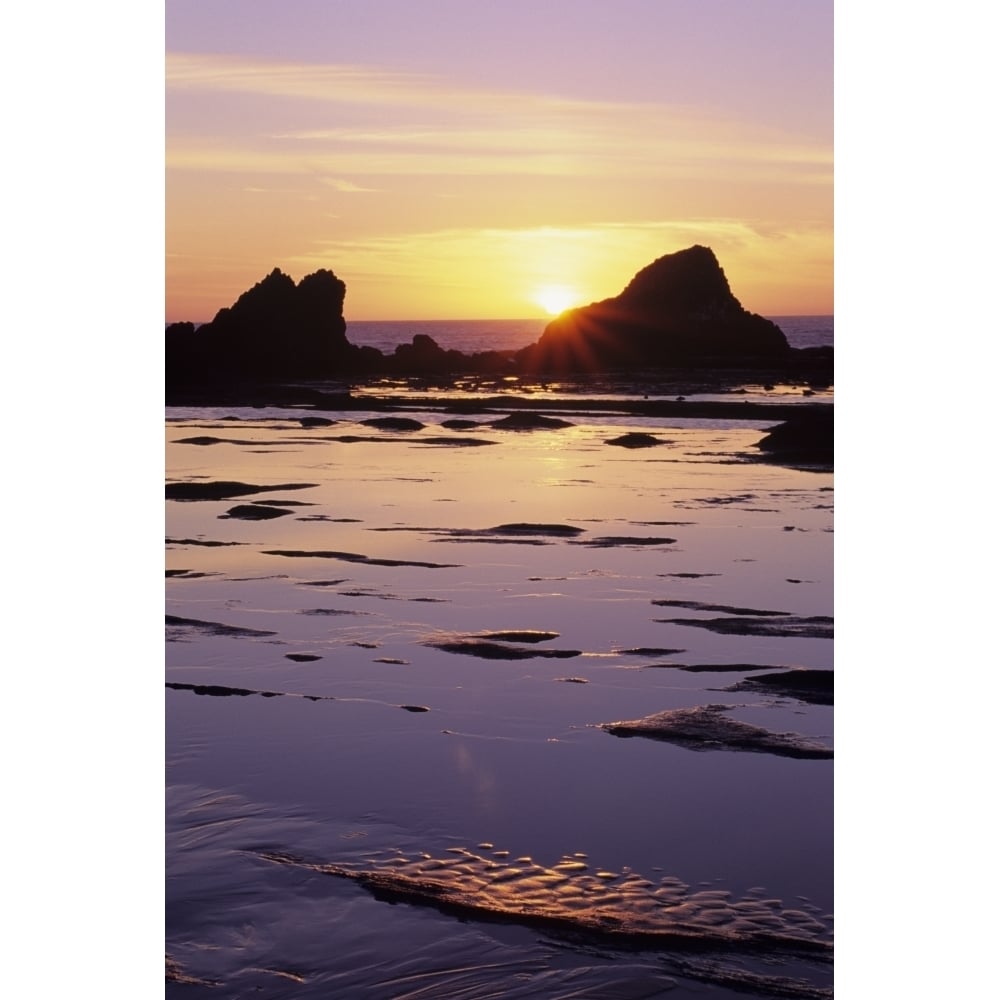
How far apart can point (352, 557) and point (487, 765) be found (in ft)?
14.4

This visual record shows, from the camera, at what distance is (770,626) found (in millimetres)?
7324

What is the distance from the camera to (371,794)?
488 centimetres

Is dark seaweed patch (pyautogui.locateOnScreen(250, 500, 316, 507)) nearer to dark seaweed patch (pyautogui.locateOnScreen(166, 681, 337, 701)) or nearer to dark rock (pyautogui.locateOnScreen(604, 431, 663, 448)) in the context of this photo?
dark seaweed patch (pyautogui.locateOnScreen(166, 681, 337, 701))

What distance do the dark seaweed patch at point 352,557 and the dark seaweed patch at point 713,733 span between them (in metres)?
3.48

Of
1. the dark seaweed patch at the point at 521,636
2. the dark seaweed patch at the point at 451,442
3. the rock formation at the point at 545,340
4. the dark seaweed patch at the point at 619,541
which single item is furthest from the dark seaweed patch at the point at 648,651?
the rock formation at the point at 545,340

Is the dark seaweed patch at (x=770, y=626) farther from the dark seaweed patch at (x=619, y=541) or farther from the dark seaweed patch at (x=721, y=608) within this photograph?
the dark seaweed patch at (x=619, y=541)

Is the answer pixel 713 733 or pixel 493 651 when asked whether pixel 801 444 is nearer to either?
pixel 493 651

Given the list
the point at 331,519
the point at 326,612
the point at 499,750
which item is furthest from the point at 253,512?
the point at 499,750

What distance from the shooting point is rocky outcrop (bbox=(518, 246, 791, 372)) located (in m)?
34.5
